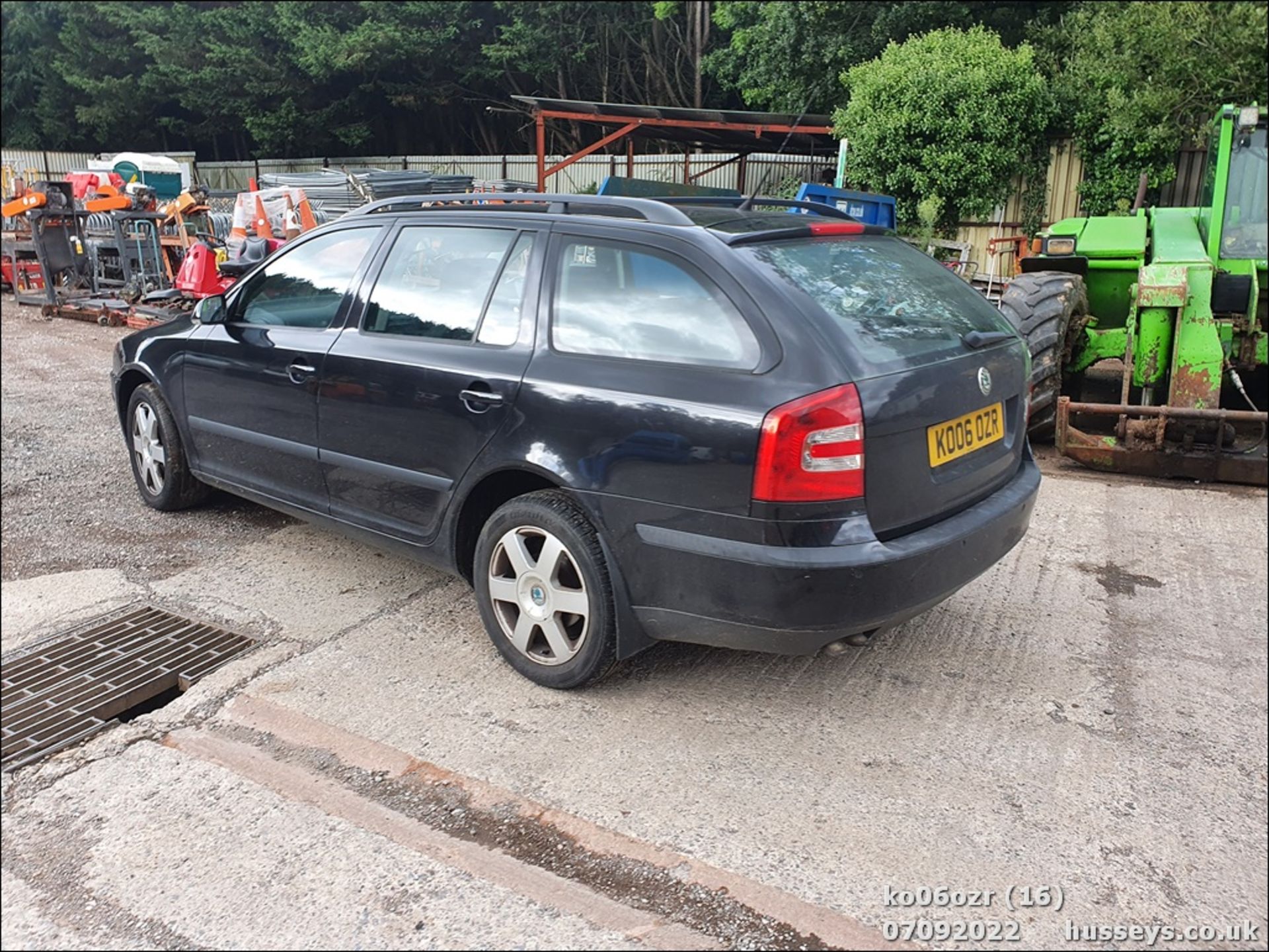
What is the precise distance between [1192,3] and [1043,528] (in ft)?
32.7

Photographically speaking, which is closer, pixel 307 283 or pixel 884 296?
pixel 884 296

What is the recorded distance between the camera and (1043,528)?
5180mm

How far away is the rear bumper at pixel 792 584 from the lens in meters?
2.86

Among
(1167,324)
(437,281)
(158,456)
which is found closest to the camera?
(437,281)

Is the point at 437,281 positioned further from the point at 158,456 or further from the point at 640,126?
the point at 640,126

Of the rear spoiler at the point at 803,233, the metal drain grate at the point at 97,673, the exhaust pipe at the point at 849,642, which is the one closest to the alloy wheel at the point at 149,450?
the metal drain grate at the point at 97,673

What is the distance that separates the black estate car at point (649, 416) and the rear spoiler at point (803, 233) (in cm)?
1

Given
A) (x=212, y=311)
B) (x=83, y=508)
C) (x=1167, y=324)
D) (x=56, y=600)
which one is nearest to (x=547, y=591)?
(x=56, y=600)

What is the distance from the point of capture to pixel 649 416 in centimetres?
304

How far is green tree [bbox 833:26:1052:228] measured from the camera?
14.4 meters

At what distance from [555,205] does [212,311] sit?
6.57 ft

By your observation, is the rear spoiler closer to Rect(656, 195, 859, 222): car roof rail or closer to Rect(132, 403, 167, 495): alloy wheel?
Rect(656, 195, 859, 222): car roof rail

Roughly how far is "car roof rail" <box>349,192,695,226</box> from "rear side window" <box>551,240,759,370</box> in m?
0.20

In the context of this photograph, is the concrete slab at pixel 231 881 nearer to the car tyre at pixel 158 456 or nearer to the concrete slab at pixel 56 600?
the concrete slab at pixel 56 600
